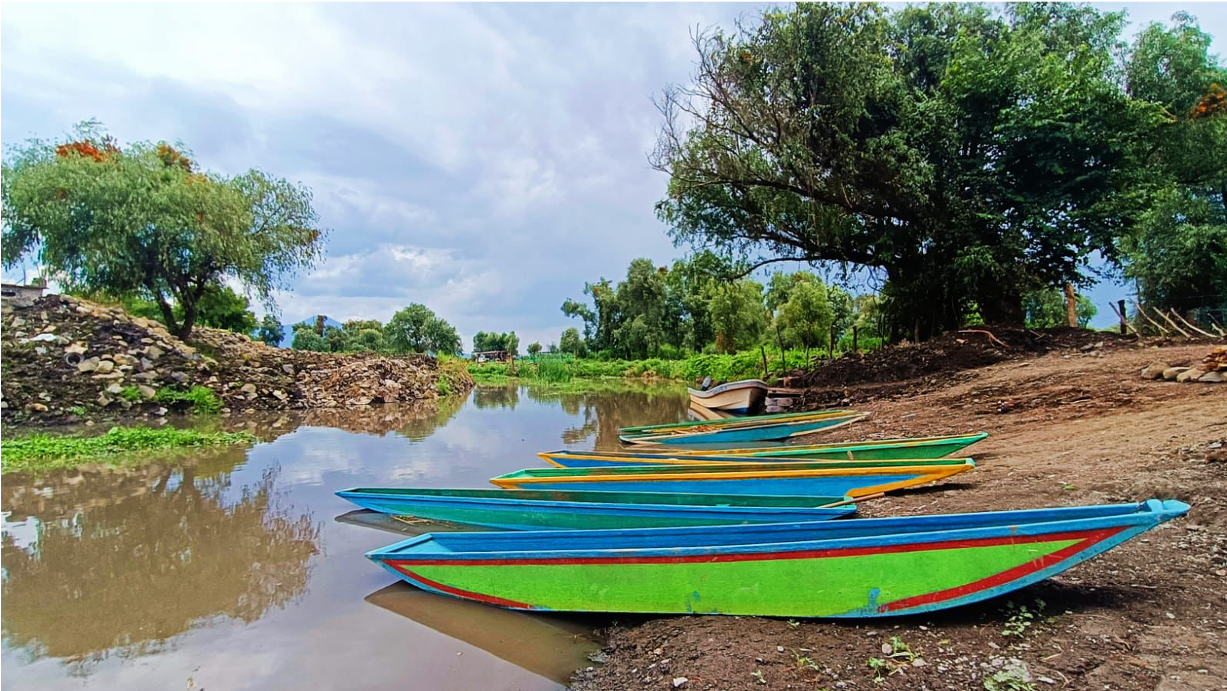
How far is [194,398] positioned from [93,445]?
21.5 feet

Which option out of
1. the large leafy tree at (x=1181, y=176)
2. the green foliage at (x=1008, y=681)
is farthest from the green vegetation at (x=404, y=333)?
the green foliage at (x=1008, y=681)

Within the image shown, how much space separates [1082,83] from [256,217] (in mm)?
21435

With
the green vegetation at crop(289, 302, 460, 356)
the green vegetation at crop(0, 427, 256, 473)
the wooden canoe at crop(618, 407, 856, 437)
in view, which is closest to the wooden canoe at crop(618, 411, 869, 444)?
the wooden canoe at crop(618, 407, 856, 437)

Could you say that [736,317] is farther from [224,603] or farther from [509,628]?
[224,603]

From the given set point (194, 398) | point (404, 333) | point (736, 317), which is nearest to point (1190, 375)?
point (194, 398)

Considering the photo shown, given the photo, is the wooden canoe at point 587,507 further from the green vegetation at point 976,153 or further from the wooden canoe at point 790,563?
the green vegetation at point 976,153

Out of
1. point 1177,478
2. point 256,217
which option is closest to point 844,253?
point 1177,478

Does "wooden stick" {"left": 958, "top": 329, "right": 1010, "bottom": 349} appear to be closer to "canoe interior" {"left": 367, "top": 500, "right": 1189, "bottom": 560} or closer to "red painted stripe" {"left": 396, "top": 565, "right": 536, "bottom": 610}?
"canoe interior" {"left": 367, "top": 500, "right": 1189, "bottom": 560}

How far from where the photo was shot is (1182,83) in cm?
1452

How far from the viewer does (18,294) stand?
4.93ft

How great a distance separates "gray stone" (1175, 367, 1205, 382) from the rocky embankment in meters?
10.4

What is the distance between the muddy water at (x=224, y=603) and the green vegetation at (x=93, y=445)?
97mm

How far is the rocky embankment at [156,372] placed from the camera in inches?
78.4

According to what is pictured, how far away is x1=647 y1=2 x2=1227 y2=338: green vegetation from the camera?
12.5 metres
